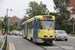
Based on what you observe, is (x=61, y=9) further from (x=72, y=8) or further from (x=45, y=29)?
(x=45, y=29)

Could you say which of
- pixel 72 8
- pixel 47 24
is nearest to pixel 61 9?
pixel 72 8

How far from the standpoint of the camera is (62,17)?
4584cm

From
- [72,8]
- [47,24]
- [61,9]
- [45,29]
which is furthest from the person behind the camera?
[72,8]

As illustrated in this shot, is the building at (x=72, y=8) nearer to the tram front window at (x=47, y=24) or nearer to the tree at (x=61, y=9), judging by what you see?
the tree at (x=61, y=9)

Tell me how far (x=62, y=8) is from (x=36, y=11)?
32.3 feet

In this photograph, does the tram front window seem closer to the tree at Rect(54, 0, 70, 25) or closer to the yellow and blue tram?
the yellow and blue tram

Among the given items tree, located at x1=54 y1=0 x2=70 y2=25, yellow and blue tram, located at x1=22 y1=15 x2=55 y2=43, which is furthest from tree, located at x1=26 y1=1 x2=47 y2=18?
yellow and blue tram, located at x1=22 y1=15 x2=55 y2=43

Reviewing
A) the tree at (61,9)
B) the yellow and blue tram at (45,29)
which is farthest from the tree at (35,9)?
the yellow and blue tram at (45,29)

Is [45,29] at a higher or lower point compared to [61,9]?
lower

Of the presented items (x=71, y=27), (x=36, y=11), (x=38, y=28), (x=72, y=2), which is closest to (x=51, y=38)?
(x=38, y=28)

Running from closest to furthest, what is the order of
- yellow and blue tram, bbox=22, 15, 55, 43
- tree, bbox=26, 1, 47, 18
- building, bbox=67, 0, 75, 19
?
yellow and blue tram, bbox=22, 15, 55, 43, tree, bbox=26, 1, 47, 18, building, bbox=67, 0, 75, 19

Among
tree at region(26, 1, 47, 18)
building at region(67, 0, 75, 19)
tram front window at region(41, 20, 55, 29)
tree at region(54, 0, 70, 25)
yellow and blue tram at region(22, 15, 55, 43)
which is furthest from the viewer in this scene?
building at region(67, 0, 75, 19)

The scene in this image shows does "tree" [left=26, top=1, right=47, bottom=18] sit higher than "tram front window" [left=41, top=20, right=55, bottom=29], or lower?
higher

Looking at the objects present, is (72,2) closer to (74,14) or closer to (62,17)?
(74,14)
